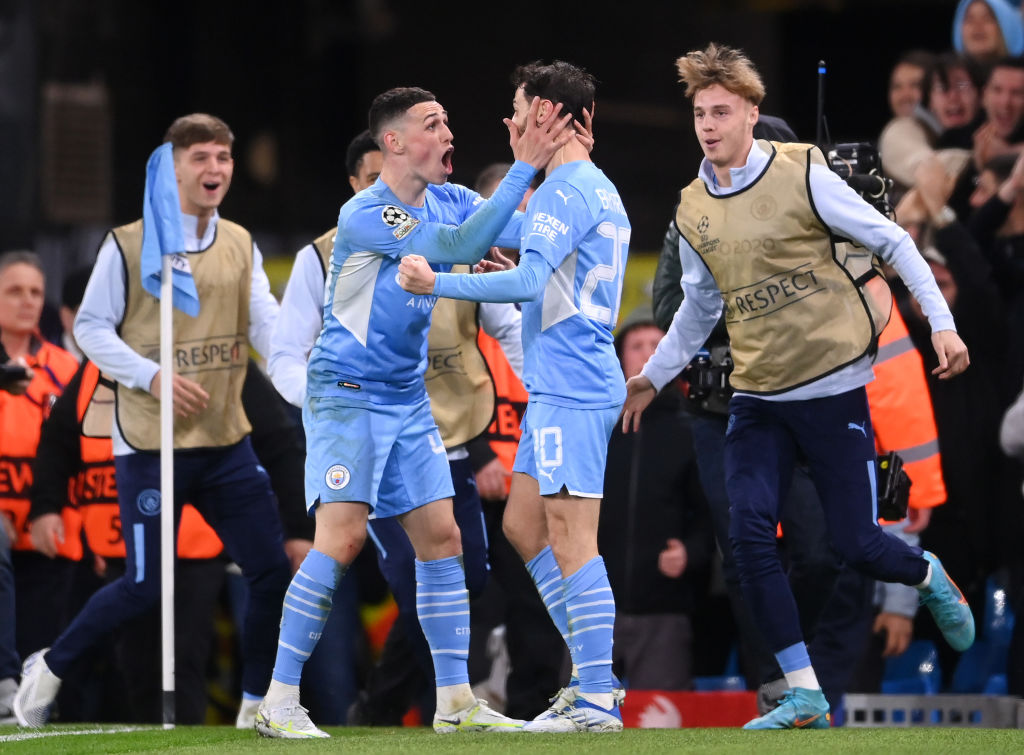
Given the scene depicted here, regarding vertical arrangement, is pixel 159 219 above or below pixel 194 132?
below

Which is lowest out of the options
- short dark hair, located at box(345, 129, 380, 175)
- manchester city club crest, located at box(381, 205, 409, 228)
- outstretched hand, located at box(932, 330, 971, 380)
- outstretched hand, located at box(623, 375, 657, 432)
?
outstretched hand, located at box(623, 375, 657, 432)

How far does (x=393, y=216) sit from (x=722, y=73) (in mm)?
1232

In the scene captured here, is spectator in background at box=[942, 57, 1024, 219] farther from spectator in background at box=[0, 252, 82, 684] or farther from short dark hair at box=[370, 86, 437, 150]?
spectator in background at box=[0, 252, 82, 684]

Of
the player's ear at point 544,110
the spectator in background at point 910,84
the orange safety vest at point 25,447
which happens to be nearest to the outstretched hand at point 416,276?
the player's ear at point 544,110

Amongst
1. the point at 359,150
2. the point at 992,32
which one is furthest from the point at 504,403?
the point at 992,32

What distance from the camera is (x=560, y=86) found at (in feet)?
19.6

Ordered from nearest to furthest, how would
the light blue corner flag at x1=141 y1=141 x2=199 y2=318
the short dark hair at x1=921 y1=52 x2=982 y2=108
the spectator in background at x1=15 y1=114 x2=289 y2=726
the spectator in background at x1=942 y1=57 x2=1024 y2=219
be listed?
the light blue corner flag at x1=141 y1=141 x2=199 y2=318
the spectator in background at x1=15 y1=114 x2=289 y2=726
the spectator in background at x1=942 y1=57 x2=1024 y2=219
the short dark hair at x1=921 y1=52 x2=982 y2=108

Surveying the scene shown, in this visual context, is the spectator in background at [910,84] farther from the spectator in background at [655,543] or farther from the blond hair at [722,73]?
the blond hair at [722,73]

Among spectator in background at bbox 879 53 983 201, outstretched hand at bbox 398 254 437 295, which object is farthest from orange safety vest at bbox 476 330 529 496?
outstretched hand at bbox 398 254 437 295

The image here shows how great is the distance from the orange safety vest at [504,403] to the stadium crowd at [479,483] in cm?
1

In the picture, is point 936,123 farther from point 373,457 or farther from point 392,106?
point 373,457

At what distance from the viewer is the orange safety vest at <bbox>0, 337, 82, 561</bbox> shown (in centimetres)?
874

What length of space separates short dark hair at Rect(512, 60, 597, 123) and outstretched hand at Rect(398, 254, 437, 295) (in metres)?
0.69

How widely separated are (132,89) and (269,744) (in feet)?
29.4
